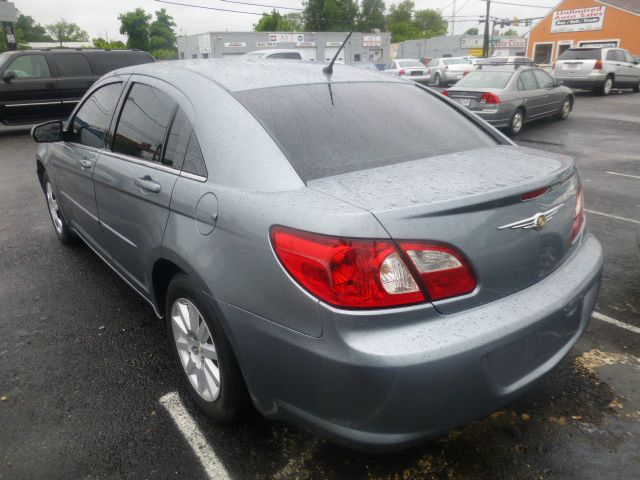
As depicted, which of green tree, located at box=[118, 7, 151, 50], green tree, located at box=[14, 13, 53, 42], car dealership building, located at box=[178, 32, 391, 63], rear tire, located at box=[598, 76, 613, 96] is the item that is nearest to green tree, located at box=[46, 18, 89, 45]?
green tree, located at box=[14, 13, 53, 42]

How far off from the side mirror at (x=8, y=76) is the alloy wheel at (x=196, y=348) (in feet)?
38.2

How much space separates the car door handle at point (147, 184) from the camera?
8.11 feet

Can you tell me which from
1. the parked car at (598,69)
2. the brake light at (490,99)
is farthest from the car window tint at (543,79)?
the parked car at (598,69)

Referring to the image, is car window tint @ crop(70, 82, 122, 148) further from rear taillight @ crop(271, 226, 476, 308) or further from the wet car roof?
rear taillight @ crop(271, 226, 476, 308)

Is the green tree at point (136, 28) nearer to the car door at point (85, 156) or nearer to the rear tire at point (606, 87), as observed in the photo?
the rear tire at point (606, 87)

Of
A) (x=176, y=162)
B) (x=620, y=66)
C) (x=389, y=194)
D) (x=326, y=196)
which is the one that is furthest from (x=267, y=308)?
(x=620, y=66)

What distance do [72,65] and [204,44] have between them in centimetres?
2996

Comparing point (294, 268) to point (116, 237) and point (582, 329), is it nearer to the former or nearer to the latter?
point (582, 329)

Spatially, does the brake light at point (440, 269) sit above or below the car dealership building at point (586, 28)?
below

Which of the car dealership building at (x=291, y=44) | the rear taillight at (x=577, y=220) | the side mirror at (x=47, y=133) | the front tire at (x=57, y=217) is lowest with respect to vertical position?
the front tire at (x=57, y=217)

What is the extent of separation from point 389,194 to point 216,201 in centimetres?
72

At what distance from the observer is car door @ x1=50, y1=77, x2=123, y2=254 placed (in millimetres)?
3357

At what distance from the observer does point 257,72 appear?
267 centimetres

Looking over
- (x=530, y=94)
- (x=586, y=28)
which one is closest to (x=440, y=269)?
(x=530, y=94)
